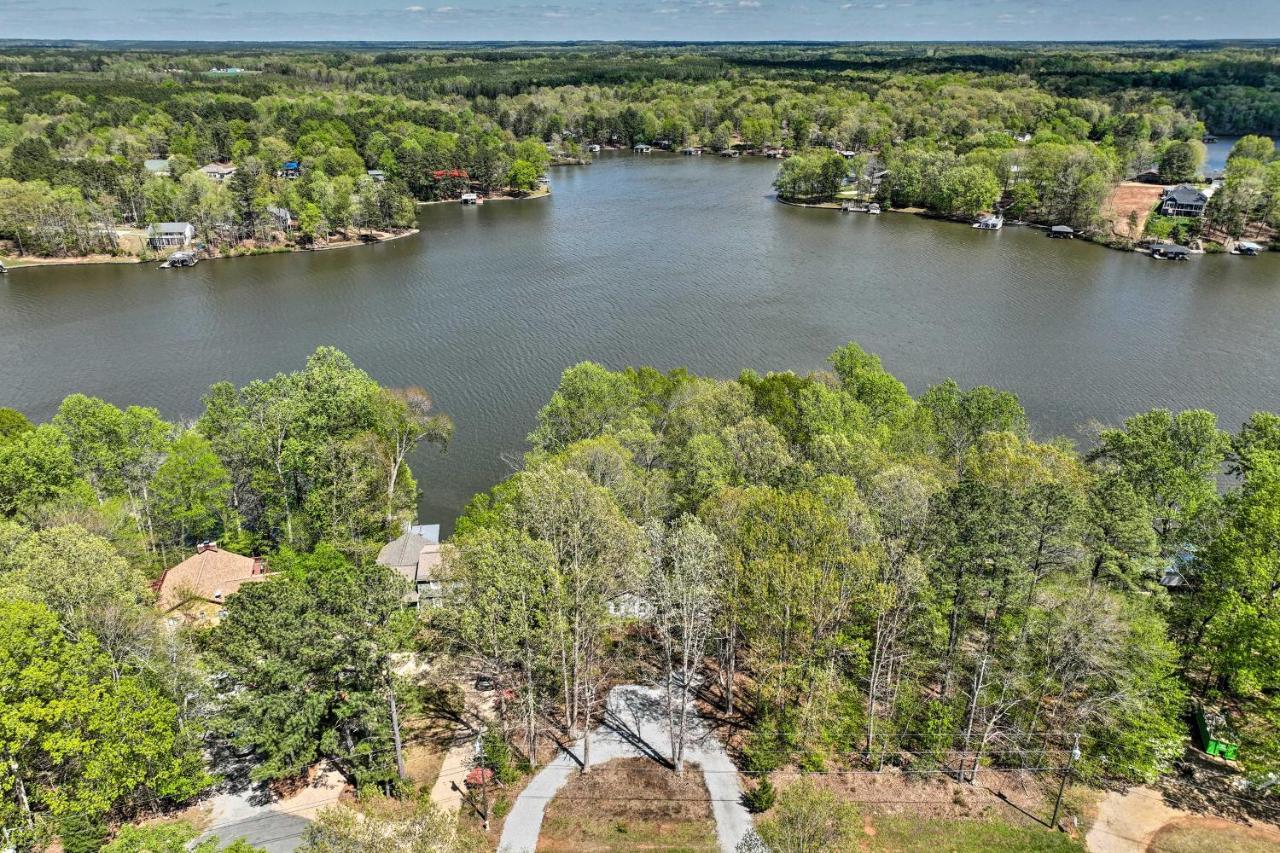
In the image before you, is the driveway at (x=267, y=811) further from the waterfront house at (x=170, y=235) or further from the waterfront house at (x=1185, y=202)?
the waterfront house at (x=1185, y=202)

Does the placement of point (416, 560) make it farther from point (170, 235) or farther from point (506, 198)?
point (506, 198)

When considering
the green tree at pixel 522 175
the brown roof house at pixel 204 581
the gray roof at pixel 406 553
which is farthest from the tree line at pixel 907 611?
the green tree at pixel 522 175

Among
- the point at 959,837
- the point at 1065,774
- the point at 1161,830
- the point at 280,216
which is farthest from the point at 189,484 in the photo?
the point at 280,216

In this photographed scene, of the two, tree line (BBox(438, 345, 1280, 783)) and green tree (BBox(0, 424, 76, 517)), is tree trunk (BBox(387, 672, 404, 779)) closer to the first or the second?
tree line (BBox(438, 345, 1280, 783))

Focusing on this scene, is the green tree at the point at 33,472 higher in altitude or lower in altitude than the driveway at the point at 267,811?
higher

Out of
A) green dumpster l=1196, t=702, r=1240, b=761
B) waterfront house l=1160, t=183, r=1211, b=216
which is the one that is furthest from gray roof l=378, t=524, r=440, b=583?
waterfront house l=1160, t=183, r=1211, b=216
